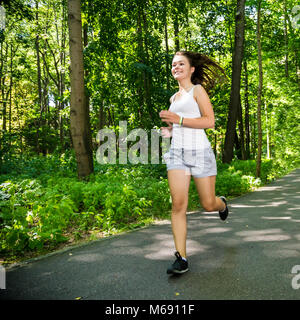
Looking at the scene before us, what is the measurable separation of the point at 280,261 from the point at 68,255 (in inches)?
104

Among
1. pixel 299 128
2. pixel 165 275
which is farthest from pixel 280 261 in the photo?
pixel 299 128

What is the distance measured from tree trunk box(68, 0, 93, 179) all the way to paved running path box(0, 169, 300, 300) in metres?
4.00

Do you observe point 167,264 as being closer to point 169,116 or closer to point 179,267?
point 179,267

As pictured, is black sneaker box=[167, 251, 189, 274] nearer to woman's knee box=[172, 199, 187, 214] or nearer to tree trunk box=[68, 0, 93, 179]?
woman's knee box=[172, 199, 187, 214]

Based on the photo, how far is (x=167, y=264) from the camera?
349 centimetres

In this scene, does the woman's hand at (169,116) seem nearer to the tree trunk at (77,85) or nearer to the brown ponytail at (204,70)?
the brown ponytail at (204,70)

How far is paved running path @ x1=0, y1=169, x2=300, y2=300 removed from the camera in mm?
2768

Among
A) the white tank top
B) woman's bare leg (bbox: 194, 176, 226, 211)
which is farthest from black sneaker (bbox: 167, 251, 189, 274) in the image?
the white tank top

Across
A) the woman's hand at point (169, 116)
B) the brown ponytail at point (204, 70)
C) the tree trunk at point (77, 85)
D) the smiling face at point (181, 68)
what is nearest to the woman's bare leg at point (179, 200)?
Answer: the woman's hand at point (169, 116)

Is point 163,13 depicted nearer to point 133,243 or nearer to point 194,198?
point 194,198

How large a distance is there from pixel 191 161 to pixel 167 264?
1253mm

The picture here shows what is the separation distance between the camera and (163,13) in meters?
11.0

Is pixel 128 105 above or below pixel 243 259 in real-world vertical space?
above

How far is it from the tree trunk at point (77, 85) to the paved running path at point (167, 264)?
4.00m
